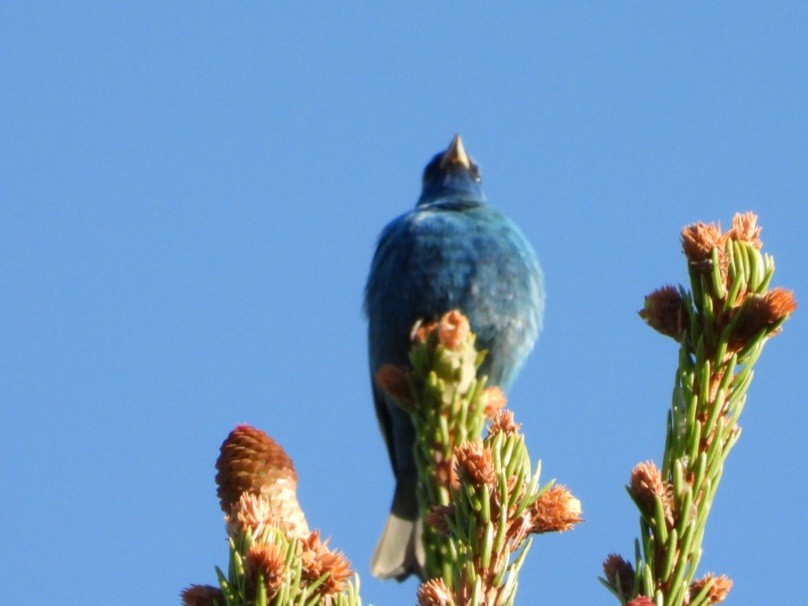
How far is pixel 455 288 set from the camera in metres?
5.90

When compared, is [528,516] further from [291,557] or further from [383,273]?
[383,273]

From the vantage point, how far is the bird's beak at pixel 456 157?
26.2 ft

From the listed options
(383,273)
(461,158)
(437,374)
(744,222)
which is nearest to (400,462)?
(383,273)

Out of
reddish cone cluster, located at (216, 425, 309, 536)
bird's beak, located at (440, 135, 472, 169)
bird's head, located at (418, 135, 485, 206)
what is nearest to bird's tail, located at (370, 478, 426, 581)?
reddish cone cluster, located at (216, 425, 309, 536)

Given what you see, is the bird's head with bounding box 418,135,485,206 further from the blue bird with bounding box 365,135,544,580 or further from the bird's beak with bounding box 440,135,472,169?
the blue bird with bounding box 365,135,544,580

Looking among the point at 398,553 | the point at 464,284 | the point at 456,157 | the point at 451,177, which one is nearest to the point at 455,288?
the point at 464,284

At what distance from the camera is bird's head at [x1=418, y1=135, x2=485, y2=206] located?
786cm

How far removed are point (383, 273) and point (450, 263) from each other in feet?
1.35

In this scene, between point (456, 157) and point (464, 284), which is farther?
point (456, 157)

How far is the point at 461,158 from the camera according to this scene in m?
8.02

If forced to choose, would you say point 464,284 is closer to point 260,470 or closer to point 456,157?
point 456,157

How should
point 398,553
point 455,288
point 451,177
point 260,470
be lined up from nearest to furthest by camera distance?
1. point 260,470
2. point 398,553
3. point 455,288
4. point 451,177

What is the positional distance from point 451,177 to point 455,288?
2.18 metres

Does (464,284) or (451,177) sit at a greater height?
(451,177)
